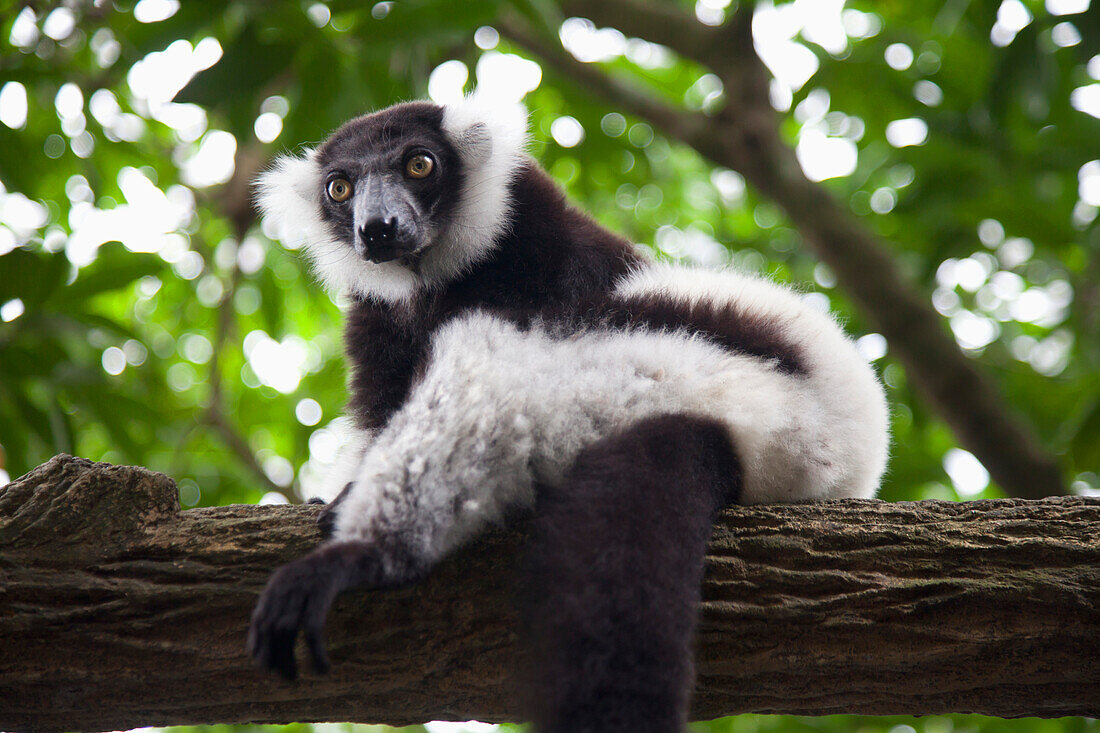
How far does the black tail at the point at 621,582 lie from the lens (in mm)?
2125

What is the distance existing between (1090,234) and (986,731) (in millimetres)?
3358

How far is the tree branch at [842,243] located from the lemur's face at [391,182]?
2.13 metres

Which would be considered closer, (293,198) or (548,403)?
(548,403)

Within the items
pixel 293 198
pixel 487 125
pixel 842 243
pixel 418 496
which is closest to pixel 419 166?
pixel 487 125

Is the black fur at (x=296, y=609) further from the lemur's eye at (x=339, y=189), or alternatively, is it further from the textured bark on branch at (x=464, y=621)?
the lemur's eye at (x=339, y=189)

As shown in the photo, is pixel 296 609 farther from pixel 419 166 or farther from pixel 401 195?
pixel 419 166

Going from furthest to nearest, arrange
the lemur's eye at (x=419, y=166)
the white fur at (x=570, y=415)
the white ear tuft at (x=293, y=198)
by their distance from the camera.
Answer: the white ear tuft at (x=293, y=198) < the lemur's eye at (x=419, y=166) < the white fur at (x=570, y=415)

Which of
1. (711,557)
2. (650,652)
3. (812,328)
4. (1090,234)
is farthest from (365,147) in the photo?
(1090,234)

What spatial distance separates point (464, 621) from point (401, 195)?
6.76ft

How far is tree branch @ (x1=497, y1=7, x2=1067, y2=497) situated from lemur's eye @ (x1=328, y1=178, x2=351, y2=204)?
2.48m

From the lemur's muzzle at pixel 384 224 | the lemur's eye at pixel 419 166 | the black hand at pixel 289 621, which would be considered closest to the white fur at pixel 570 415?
the black hand at pixel 289 621

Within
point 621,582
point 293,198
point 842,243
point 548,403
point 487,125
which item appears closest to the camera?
point 621,582

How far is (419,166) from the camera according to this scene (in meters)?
4.07

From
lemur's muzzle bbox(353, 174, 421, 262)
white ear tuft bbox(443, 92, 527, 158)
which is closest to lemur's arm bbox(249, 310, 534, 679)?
lemur's muzzle bbox(353, 174, 421, 262)
